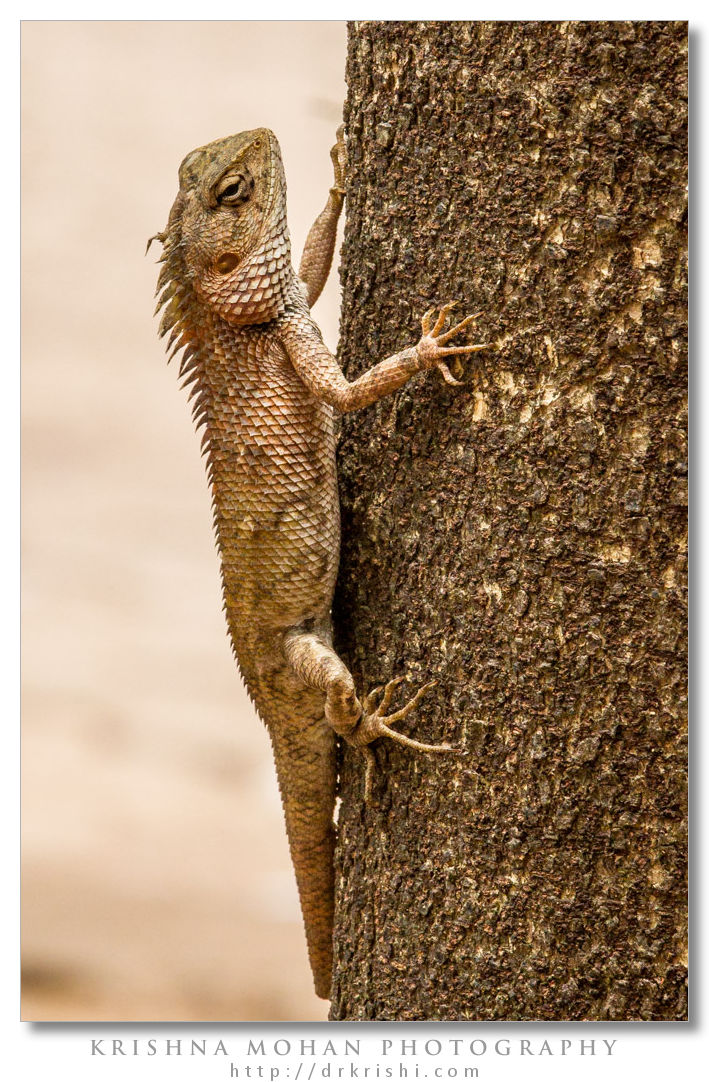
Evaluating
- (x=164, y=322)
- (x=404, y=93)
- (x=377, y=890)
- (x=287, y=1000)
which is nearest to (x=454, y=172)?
(x=404, y=93)

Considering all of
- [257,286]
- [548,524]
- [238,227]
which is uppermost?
[238,227]

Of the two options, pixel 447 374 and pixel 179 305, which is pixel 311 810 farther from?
pixel 179 305

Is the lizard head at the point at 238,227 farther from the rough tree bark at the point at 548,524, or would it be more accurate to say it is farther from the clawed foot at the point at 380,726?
the clawed foot at the point at 380,726

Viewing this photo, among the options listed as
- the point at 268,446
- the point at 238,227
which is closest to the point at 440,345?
the point at 268,446

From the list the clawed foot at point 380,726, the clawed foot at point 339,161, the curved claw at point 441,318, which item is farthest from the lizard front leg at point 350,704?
the clawed foot at point 339,161

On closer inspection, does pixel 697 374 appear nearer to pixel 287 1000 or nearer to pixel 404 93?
pixel 404 93

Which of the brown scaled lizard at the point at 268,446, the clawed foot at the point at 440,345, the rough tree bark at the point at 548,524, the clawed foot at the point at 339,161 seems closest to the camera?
the rough tree bark at the point at 548,524

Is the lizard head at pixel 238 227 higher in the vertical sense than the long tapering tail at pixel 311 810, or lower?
higher
